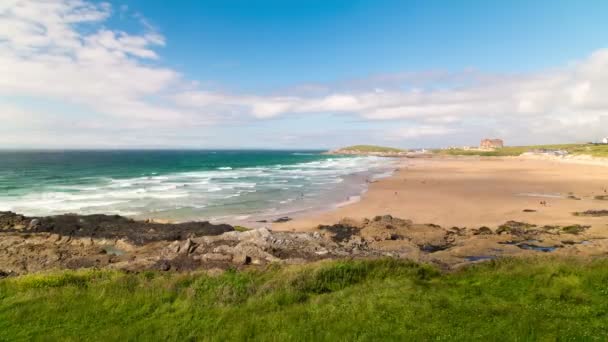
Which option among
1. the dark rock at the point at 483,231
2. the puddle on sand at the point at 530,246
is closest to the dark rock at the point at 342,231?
the dark rock at the point at 483,231

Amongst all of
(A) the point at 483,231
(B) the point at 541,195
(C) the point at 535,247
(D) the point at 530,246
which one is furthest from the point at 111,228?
(B) the point at 541,195

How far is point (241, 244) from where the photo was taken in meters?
18.3

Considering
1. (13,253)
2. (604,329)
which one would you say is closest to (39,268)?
(13,253)

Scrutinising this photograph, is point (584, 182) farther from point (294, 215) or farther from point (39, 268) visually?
point (39, 268)

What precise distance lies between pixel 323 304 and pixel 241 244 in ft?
32.2

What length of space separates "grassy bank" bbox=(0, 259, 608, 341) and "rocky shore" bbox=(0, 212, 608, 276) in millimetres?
4210

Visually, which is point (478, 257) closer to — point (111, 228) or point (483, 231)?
point (483, 231)

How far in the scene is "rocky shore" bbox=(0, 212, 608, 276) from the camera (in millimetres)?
17312

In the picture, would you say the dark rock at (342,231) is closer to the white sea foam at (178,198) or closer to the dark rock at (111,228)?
the dark rock at (111,228)

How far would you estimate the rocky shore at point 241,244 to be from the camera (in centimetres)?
1731

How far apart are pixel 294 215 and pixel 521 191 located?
108 feet

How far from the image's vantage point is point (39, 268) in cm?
1802

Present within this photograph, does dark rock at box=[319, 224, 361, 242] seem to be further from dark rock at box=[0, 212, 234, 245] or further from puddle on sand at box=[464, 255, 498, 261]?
dark rock at box=[0, 212, 234, 245]

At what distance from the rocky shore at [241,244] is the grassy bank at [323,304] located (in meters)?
4.21
